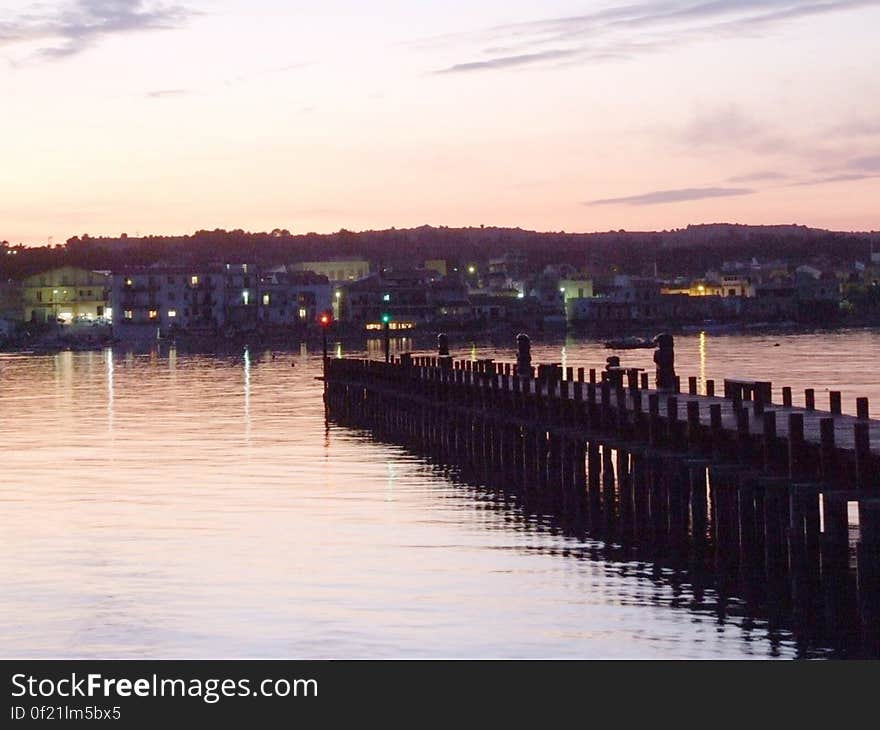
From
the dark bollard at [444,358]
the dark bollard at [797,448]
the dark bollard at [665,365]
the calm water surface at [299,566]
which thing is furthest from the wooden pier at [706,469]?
the dark bollard at [444,358]

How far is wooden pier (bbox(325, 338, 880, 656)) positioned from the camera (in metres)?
27.4

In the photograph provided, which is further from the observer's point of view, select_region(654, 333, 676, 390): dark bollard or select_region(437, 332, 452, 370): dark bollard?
select_region(437, 332, 452, 370): dark bollard

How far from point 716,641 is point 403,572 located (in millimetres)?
8223

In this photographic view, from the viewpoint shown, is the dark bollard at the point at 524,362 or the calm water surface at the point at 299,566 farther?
the dark bollard at the point at 524,362

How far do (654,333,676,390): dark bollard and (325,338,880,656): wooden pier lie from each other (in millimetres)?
549

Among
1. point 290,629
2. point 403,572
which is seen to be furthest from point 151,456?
point 290,629

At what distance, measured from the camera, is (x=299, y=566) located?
35.2 meters

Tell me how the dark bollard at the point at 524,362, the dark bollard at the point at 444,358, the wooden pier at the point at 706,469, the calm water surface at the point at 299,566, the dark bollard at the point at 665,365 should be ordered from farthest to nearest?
the dark bollard at the point at 444,358
the dark bollard at the point at 524,362
the dark bollard at the point at 665,365
the calm water surface at the point at 299,566
the wooden pier at the point at 706,469

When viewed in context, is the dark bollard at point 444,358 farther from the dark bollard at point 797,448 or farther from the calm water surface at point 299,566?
the dark bollard at point 797,448

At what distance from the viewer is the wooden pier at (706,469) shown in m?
27.4

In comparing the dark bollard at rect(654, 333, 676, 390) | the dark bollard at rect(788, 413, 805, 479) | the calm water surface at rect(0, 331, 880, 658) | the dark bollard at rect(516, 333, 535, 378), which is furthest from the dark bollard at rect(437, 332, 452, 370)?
the dark bollard at rect(788, 413, 805, 479)

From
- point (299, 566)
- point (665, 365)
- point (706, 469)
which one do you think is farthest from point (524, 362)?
point (299, 566)

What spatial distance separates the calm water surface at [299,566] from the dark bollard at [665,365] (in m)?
4.94

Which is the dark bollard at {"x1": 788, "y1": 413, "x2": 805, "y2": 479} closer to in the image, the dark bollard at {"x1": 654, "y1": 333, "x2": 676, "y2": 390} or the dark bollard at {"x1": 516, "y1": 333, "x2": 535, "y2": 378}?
the dark bollard at {"x1": 654, "y1": 333, "x2": 676, "y2": 390}
